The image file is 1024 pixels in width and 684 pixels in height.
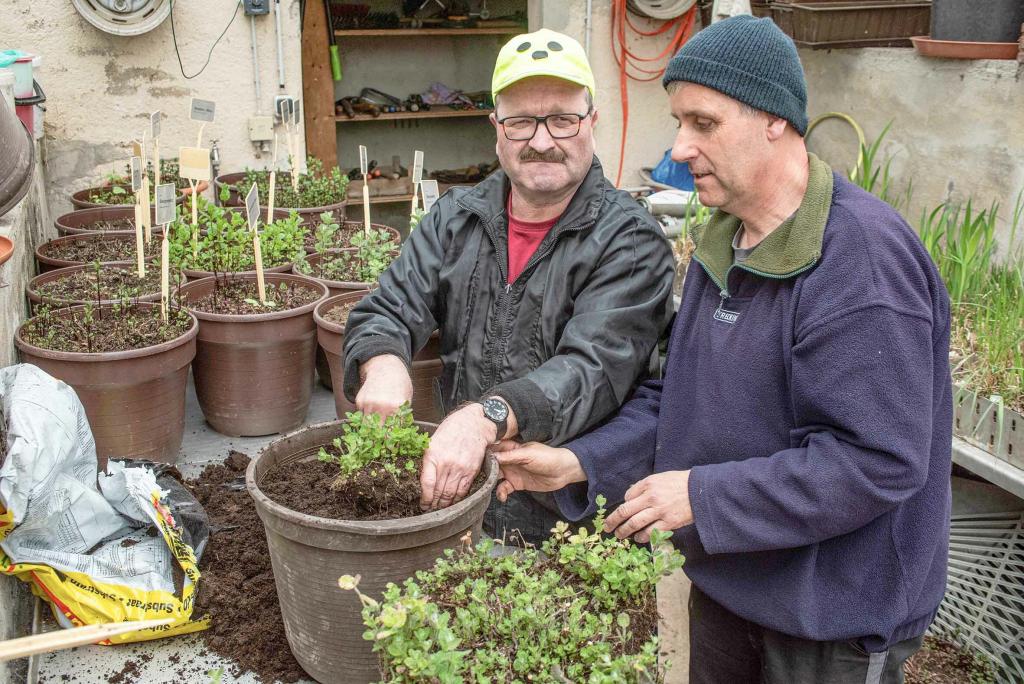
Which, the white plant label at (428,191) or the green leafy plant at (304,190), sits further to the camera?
the green leafy plant at (304,190)

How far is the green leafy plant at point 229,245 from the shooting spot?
4.06m

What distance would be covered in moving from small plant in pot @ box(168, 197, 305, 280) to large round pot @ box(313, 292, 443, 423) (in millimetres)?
623

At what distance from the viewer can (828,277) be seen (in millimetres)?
1437

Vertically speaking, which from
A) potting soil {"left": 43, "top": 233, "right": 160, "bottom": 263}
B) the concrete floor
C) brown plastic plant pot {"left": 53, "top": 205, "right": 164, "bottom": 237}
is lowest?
the concrete floor

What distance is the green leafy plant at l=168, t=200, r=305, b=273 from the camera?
Result: 4.06 m

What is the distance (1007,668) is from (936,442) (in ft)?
4.53

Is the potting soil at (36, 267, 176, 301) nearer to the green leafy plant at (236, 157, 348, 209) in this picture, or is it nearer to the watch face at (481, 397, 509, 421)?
the green leafy plant at (236, 157, 348, 209)

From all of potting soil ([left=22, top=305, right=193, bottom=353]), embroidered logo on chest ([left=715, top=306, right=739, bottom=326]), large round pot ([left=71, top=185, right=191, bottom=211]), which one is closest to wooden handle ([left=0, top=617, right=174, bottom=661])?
embroidered logo on chest ([left=715, top=306, right=739, bottom=326])

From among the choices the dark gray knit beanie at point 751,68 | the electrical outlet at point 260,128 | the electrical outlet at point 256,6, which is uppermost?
the electrical outlet at point 256,6

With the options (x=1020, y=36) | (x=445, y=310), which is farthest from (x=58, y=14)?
(x=1020, y=36)

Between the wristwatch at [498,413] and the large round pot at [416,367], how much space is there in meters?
1.31

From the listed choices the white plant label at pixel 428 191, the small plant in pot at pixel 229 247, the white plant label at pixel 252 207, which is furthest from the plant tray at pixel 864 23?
the white plant label at pixel 252 207

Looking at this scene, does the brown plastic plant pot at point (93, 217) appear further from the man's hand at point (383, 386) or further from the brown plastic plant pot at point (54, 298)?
the man's hand at point (383, 386)

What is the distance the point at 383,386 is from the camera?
2.05 m
